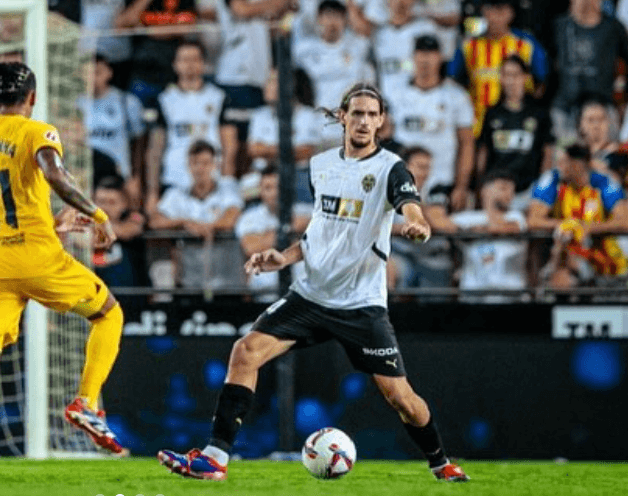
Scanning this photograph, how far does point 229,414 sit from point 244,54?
20.3ft

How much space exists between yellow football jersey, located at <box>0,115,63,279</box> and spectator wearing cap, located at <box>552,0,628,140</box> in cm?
571

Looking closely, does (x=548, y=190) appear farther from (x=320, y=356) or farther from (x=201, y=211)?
(x=201, y=211)

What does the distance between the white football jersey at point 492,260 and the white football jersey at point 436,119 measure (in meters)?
0.61

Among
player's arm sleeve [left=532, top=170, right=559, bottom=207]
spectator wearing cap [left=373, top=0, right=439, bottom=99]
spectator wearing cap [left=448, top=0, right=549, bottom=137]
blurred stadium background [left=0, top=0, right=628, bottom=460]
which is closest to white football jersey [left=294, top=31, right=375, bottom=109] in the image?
spectator wearing cap [left=373, top=0, right=439, bottom=99]

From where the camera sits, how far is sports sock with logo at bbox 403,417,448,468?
813 centimetres

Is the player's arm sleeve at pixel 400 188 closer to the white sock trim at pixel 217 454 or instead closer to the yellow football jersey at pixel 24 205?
the white sock trim at pixel 217 454

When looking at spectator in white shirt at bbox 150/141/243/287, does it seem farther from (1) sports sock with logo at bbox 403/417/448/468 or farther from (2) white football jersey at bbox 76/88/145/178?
(1) sports sock with logo at bbox 403/417/448/468

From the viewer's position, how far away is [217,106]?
13344 mm

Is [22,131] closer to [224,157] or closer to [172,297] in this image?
[172,297]

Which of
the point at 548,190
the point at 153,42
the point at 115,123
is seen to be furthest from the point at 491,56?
the point at 115,123

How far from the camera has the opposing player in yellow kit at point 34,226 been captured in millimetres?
7887

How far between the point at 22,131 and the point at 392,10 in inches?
231

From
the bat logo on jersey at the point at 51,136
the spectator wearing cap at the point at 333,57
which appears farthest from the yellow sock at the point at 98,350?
the spectator wearing cap at the point at 333,57

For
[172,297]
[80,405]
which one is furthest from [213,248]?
[80,405]
